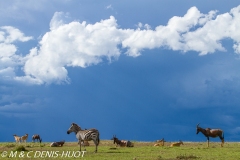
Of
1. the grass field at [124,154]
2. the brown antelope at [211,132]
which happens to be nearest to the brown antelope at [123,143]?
the grass field at [124,154]

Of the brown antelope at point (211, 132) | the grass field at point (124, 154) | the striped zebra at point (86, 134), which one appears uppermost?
the brown antelope at point (211, 132)

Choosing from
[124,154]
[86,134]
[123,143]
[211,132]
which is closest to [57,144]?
[123,143]

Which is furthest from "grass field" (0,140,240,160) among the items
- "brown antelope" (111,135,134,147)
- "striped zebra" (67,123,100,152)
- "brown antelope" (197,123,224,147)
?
"brown antelope" (197,123,224,147)

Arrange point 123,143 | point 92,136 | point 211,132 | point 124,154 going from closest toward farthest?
1. point 124,154
2. point 92,136
3. point 123,143
4. point 211,132

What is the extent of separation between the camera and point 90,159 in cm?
2345

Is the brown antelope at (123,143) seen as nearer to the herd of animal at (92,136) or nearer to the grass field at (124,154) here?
the herd of animal at (92,136)

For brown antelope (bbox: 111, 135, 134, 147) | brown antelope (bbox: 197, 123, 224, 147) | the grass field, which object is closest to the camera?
the grass field

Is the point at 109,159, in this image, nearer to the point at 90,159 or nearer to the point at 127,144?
the point at 90,159

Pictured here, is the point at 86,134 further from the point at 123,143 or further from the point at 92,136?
the point at 123,143

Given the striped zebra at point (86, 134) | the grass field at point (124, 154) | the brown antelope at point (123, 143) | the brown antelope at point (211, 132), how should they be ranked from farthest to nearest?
the brown antelope at point (211, 132), the brown antelope at point (123, 143), the striped zebra at point (86, 134), the grass field at point (124, 154)

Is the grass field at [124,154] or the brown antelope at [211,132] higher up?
the brown antelope at [211,132]

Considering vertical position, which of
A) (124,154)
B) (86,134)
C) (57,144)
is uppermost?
(57,144)

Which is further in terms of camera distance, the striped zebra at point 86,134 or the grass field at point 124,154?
the striped zebra at point 86,134

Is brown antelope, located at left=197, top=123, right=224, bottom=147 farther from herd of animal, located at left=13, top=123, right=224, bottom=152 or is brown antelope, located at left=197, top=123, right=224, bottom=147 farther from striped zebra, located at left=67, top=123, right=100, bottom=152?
striped zebra, located at left=67, top=123, right=100, bottom=152
